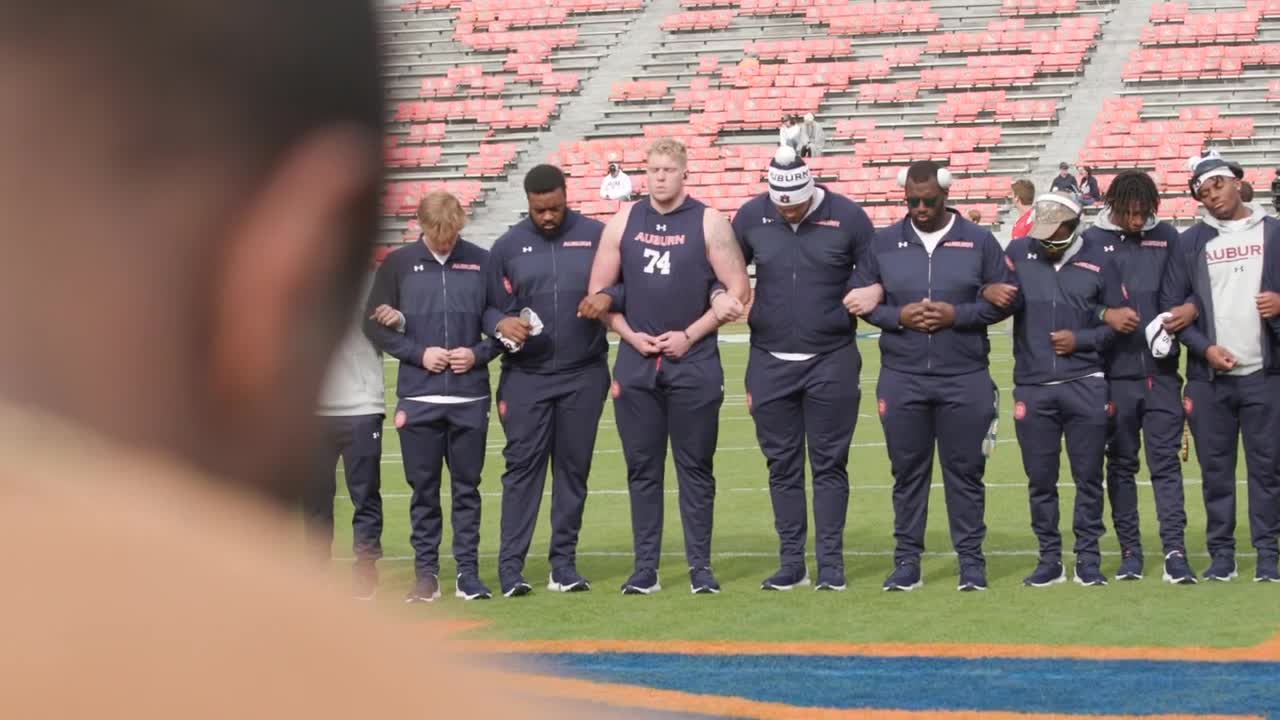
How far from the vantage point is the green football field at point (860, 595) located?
7.84 metres

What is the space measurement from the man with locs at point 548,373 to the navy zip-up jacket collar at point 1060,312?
189 cm

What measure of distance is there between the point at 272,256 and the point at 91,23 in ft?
0.43

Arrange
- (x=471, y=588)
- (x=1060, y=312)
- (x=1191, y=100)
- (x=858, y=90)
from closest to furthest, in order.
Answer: (x=1060, y=312) < (x=471, y=588) < (x=1191, y=100) < (x=858, y=90)

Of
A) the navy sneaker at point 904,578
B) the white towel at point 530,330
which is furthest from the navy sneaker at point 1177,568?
the white towel at point 530,330

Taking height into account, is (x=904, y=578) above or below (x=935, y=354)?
below

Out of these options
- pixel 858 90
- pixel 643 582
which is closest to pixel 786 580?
pixel 643 582

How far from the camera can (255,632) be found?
60 centimetres

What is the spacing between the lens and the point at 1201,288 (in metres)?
8.70

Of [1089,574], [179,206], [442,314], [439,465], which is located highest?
[179,206]

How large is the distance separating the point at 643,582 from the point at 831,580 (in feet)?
2.78

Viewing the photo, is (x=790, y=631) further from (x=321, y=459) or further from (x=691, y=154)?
(x=691, y=154)

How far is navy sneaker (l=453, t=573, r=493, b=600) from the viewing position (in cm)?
880

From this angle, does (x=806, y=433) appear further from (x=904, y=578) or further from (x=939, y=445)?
(x=904, y=578)

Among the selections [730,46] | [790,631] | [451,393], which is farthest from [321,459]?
[730,46]
